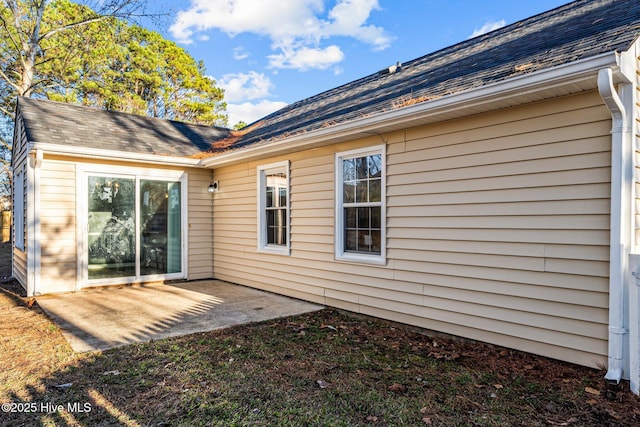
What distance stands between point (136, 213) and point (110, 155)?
117 cm

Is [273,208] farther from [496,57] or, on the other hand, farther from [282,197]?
[496,57]

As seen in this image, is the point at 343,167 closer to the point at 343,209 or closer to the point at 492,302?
the point at 343,209

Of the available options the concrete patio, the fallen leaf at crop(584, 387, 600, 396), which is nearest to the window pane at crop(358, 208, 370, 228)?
the concrete patio

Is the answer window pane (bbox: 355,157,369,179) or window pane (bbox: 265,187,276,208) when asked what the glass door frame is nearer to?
window pane (bbox: 265,187,276,208)

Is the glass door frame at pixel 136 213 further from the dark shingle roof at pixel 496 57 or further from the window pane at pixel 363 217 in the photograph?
the window pane at pixel 363 217

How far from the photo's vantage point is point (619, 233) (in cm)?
300

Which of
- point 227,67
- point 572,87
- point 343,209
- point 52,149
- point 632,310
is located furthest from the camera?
point 227,67

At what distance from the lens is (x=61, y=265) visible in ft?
21.6

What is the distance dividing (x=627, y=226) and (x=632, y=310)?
652mm

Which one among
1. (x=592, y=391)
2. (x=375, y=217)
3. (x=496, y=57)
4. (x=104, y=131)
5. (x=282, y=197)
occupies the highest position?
(x=496, y=57)

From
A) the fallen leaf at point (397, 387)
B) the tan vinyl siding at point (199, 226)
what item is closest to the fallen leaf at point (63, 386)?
the fallen leaf at point (397, 387)

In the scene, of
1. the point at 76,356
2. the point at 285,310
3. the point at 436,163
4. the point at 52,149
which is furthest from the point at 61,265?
the point at 436,163

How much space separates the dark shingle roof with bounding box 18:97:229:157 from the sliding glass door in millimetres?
672

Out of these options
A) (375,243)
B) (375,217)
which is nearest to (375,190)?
(375,217)
